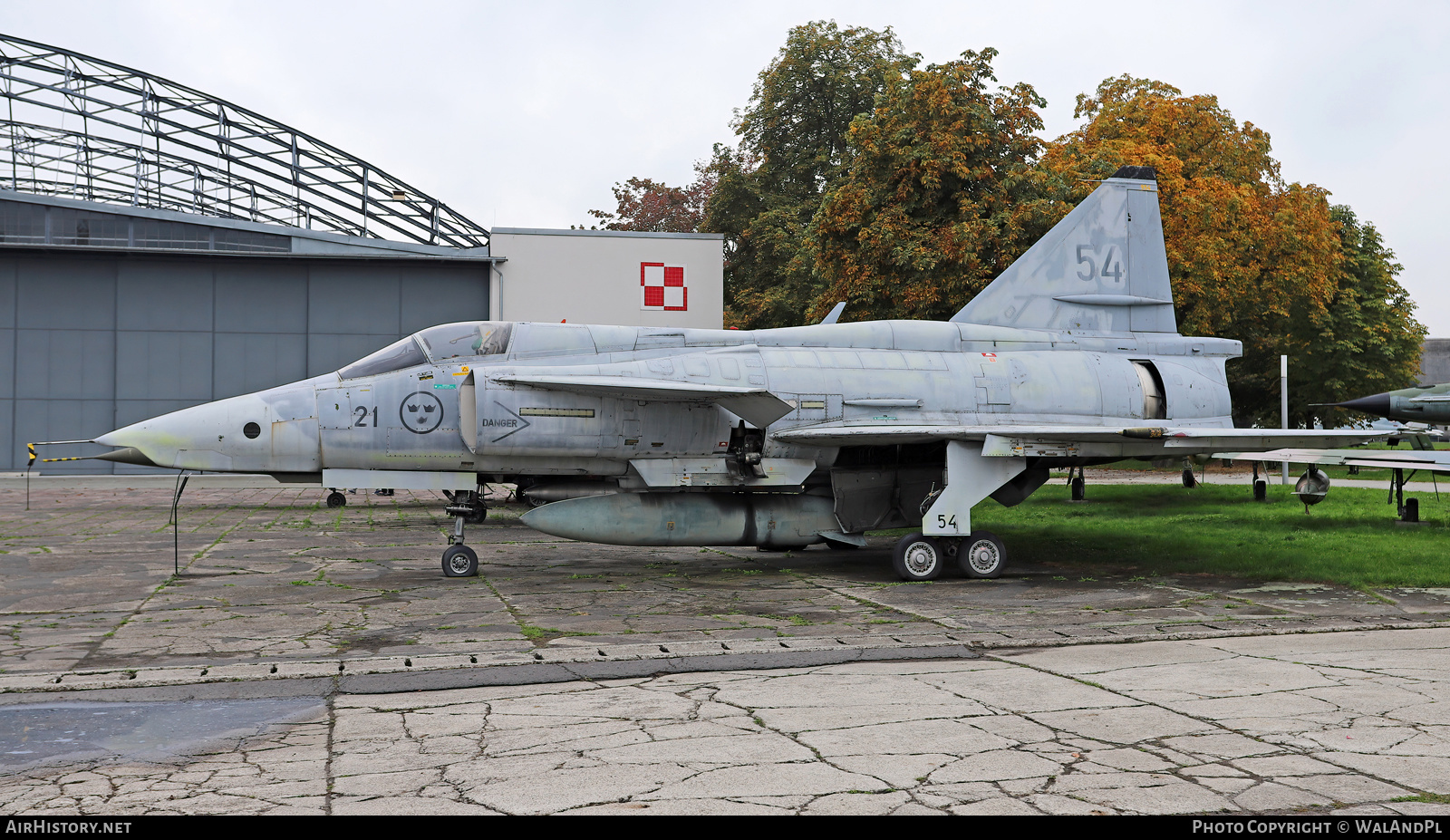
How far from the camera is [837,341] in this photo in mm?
12203

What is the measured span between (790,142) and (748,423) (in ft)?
103

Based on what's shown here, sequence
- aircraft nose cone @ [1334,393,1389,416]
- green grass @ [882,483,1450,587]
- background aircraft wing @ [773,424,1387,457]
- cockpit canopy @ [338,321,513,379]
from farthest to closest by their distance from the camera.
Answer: aircraft nose cone @ [1334,393,1389,416] → green grass @ [882,483,1450,587] → cockpit canopy @ [338,321,513,379] → background aircraft wing @ [773,424,1387,457]

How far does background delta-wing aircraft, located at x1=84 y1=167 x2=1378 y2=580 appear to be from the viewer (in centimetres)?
1059

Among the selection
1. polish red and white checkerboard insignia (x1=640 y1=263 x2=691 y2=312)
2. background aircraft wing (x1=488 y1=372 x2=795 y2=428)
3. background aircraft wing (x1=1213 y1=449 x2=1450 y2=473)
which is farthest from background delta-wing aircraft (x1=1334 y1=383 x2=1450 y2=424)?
polish red and white checkerboard insignia (x1=640 y1=263 x2=691 y2=312)

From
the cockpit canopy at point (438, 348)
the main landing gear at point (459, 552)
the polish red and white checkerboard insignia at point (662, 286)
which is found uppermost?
the polish red and white checkerboard insignia at point (662, 286)

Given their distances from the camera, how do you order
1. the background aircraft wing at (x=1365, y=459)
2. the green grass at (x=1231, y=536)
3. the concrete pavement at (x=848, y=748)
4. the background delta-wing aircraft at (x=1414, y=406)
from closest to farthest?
the concrete pavement at (x=848, y=748), the green grass at (x=1231, y=536), the background aircraft wing at (x=1365, y=459), the background delta-wing aircraft at (x=1414, y=406)

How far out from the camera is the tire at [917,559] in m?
10.9

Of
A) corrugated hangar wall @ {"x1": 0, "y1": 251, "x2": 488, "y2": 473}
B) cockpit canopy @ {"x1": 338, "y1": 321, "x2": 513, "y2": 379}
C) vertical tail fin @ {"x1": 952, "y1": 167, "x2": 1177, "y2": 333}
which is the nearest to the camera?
cockpit canopy @ {"x1": 338, "y1": 321, "x2": 513, "y2": 379}

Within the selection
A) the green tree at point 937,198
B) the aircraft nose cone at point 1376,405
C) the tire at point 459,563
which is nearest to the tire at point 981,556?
the tire at point 459,563

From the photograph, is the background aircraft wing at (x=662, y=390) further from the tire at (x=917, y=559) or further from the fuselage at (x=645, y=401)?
the tire at (x=917, y=559)

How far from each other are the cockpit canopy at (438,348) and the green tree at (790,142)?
1001 inches

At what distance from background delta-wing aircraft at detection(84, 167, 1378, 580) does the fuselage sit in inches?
0.8

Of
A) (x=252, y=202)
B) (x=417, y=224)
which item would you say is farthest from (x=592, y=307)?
(x=252, y=202)

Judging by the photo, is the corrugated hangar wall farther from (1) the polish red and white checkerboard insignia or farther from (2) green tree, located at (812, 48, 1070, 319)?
(2) green tree, located at (812, 48, 1070, 319)
